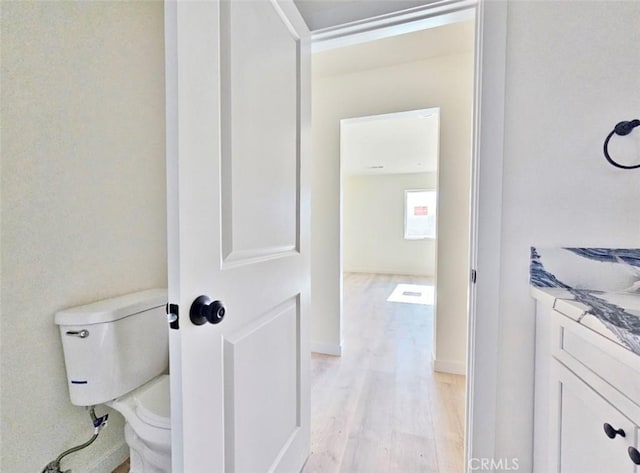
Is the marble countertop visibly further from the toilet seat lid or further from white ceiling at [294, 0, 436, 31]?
the toilet seat lid

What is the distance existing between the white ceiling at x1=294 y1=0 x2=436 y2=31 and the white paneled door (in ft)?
0.64

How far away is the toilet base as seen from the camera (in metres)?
1.09

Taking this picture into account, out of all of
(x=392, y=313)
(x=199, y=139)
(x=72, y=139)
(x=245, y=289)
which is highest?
(x=72, y=139)

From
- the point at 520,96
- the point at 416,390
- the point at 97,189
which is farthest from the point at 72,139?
the point at 416,390

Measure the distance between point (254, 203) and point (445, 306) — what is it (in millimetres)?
1850

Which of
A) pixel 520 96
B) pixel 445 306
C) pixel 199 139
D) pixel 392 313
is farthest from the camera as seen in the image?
pixel 392 313

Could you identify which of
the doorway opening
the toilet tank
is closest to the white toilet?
the toilet tank

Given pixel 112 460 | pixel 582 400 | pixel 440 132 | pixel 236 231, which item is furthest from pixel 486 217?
pixel 112 460

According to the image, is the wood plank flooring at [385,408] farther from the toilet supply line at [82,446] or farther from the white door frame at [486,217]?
the toilet supply line at [82,446]

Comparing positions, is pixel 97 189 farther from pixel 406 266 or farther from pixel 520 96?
pixel 406 266

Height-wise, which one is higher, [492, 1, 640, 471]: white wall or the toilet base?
[492, 1, 640, 471]: white wall

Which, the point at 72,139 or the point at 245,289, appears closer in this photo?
the point at 245,289

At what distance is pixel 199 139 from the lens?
67 centimetres

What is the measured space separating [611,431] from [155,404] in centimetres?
141
